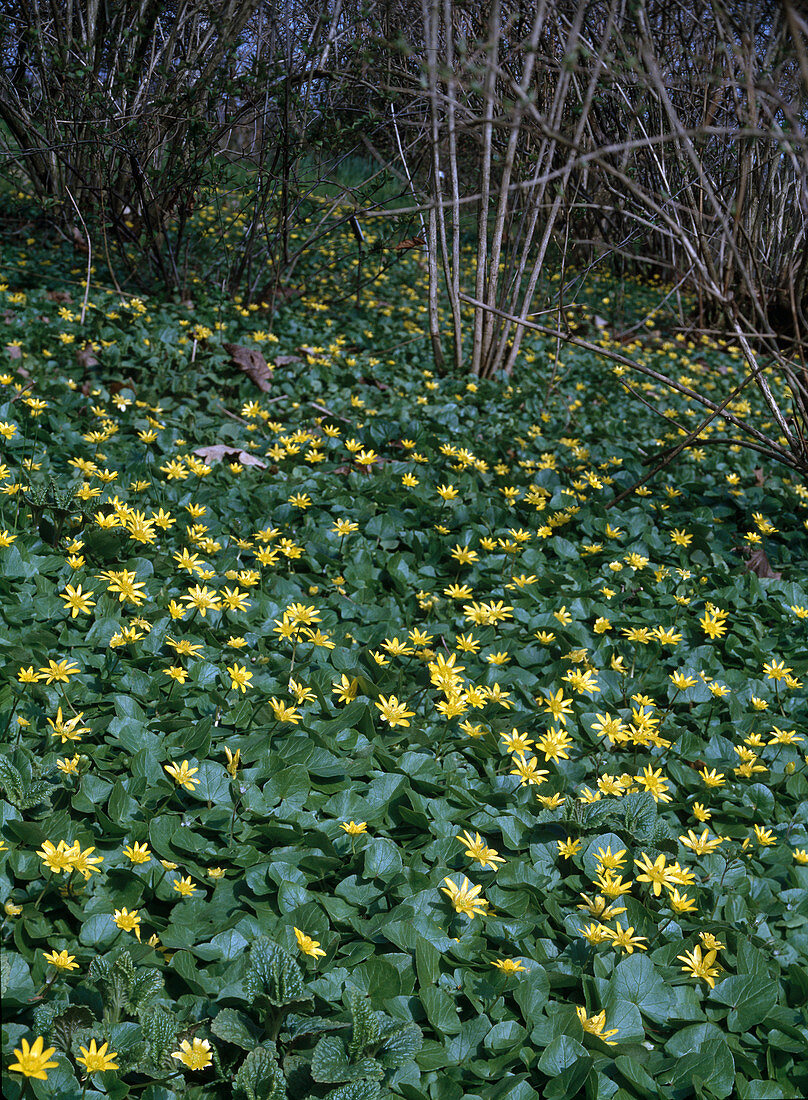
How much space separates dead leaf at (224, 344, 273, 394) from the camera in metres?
4.45

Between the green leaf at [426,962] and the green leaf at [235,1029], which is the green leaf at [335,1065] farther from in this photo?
the green leaf at [426,962]

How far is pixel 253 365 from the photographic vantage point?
4480 millimetres

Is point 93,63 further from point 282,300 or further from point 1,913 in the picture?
point 1,913

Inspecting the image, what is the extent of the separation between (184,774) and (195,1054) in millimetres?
612

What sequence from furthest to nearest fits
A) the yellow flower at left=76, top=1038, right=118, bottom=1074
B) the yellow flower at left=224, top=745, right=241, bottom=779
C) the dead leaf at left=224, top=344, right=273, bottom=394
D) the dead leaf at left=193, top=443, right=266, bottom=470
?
the dead leaf at left=224, top=344, right=273, bottom=394, the dead leaf at left=193, top=443, right=266, bottom=470, the yellow flower at left=224, top=745, right=241, bottom=779, the yellow flower at left=76, top=1038, right=118, bottom=1074

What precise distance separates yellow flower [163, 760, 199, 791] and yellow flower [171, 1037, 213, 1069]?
566mm

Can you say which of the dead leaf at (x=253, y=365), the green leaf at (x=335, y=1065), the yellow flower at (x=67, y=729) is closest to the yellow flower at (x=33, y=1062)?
the green leaf at (x=335, y=1065)

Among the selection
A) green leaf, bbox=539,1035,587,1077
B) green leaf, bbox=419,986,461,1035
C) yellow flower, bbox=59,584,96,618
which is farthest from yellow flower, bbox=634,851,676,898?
yellow flower, bbox=59,584,96,618

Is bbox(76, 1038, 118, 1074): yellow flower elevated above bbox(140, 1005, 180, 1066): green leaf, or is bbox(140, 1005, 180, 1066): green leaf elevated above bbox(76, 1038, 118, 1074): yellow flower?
bbox(76, 1038, 118, 1074): yellow flower

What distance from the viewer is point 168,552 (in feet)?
9.31

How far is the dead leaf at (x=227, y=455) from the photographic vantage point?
11.8 feet

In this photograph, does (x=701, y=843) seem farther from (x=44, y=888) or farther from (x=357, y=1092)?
(x=44, y=888)

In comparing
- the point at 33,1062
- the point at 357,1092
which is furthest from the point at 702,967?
the point at 33,1062

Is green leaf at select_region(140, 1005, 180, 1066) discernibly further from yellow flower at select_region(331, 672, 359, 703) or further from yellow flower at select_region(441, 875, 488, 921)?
yellow flower at select_region(331, 672, 359, 703)
